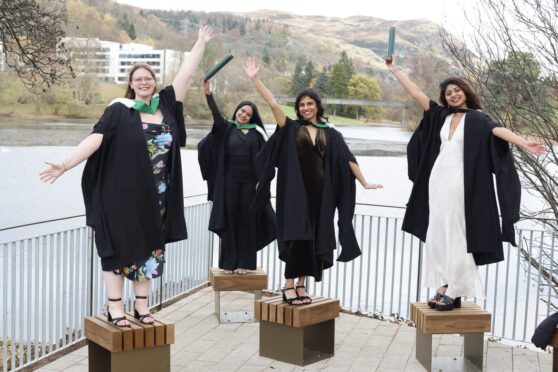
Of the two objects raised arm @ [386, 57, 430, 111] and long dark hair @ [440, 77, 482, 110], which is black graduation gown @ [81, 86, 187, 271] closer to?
raised arm @ [386, 57, 430, 111]

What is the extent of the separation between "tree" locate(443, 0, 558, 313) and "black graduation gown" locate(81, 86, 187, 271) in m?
4.57

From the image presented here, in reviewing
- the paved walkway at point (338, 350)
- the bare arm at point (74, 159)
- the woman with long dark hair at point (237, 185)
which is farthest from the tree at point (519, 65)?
the bare arm at point (74, 159)

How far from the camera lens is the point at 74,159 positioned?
374 centimetres

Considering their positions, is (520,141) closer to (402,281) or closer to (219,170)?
(219,170)

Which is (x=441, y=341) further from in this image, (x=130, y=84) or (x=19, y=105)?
(x=19, y=105)

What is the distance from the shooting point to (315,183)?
4668mm

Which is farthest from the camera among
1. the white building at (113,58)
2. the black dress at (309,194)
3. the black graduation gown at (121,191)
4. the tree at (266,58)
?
the tree at (266,58)

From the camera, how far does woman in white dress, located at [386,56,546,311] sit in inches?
172

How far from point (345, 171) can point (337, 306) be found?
0.95m

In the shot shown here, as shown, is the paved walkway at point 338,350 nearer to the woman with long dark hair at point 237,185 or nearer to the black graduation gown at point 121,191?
the woman with long dark hair at point 237,185

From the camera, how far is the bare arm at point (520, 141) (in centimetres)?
419

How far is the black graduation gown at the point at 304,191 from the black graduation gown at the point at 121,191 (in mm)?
974

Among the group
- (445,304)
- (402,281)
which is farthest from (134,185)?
(402,281)

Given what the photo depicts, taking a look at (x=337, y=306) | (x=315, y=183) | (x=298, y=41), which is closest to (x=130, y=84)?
(x=315, y=183)
